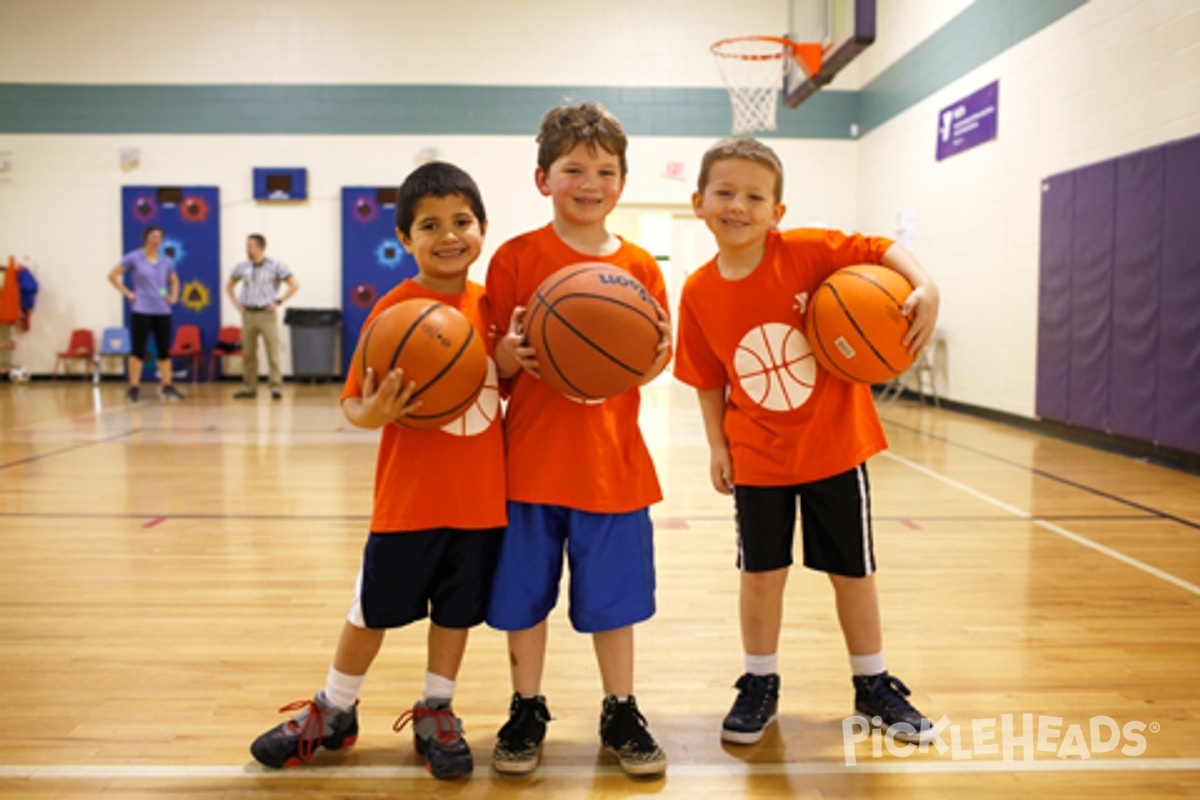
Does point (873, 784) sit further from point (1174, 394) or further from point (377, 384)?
point (1174, 394)

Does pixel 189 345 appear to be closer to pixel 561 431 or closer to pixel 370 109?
pixel 370 109

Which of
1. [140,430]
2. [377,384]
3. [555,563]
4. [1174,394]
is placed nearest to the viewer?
[377,384]

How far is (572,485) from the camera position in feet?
6.03

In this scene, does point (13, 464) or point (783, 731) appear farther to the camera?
point (13, 464)

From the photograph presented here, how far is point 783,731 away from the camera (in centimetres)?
208

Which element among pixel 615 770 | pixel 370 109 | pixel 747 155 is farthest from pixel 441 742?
pixel 370 109

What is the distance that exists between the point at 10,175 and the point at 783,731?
12.3 meters

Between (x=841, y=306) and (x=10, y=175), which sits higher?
(x=10, y=175)

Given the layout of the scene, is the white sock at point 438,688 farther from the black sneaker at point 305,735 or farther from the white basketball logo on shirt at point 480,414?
the white basketball logo on shirt at point 480,414

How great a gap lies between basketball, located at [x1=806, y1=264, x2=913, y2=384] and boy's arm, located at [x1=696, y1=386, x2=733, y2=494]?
0.30 metres

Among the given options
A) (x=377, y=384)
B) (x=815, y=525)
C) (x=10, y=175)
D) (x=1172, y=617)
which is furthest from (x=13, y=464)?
(x=10, y=175)

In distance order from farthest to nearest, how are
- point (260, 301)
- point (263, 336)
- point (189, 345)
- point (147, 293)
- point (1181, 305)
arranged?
point (189, 345), point (263, 336), point (260, 301), point (147, 293), point (1181, 305)

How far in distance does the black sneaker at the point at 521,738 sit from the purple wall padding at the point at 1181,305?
4.77 meters

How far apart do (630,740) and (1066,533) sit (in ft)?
8.97
